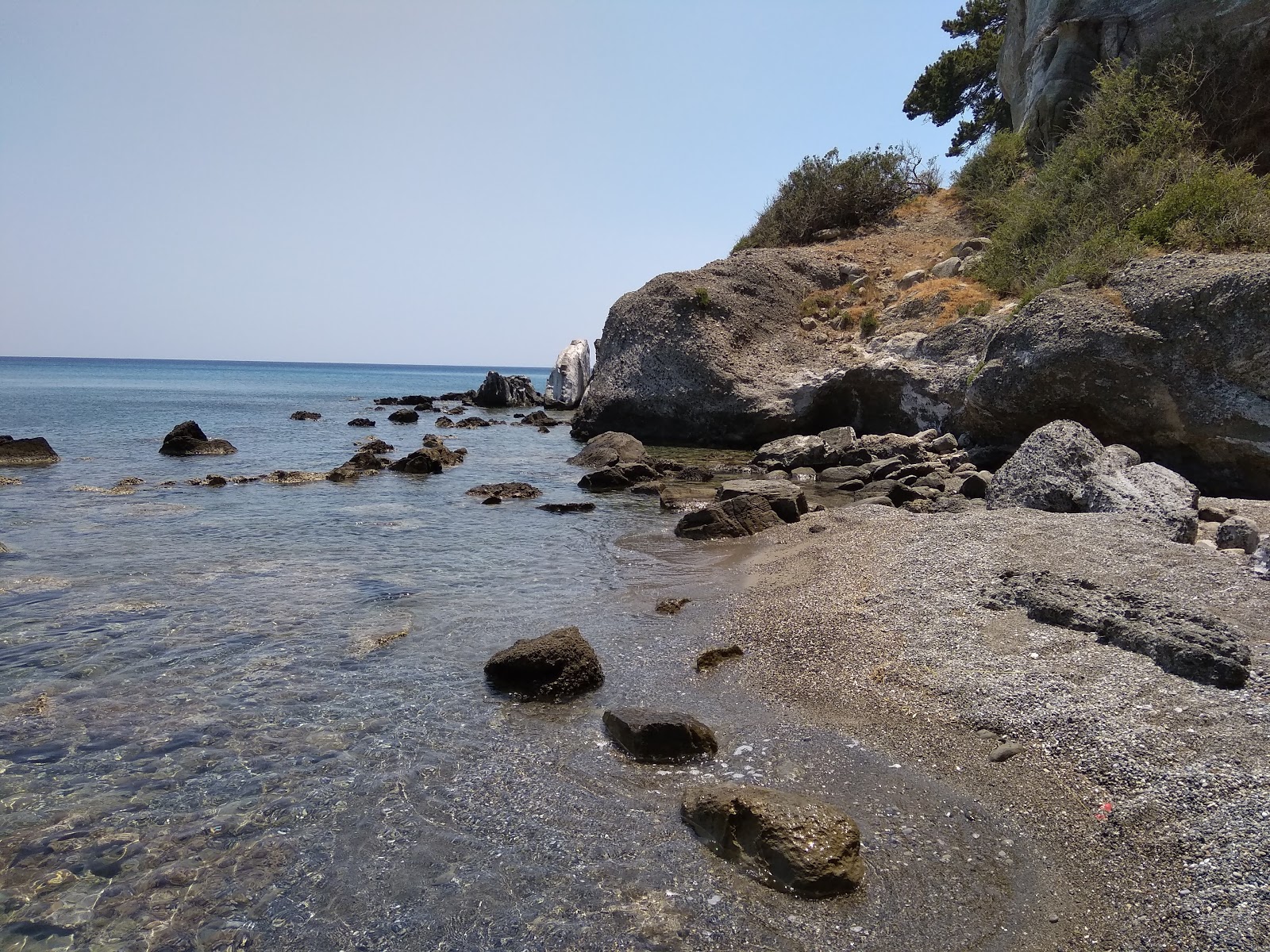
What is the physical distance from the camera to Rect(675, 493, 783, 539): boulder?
587 inches

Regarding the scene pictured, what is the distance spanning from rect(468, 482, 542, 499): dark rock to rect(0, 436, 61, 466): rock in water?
14829mm

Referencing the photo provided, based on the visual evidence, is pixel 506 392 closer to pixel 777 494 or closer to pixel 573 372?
pixel 573 372

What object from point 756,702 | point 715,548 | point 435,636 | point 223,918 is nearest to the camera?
point 223,918

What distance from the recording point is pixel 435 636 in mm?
9555

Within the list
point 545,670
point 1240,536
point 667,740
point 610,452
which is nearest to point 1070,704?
point 667,740

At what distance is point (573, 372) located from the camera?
54.5 metres

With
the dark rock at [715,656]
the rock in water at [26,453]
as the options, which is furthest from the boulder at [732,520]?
the rock in water at [26,453]

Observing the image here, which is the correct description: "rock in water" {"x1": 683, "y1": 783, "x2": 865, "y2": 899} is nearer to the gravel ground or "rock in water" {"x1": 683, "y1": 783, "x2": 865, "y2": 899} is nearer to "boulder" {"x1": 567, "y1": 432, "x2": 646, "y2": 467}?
the gravel ground

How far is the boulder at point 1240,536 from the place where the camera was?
10227 millimetres

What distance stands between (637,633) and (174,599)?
253 inches

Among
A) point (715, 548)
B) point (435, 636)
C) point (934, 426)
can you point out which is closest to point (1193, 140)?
point (934, 426)

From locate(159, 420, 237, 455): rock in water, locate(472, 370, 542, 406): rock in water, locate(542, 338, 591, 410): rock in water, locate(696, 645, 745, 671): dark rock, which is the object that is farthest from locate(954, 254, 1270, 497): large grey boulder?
locate(472, 370, 542, 406): rock in water

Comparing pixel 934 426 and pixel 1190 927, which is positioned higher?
pixel 934 426

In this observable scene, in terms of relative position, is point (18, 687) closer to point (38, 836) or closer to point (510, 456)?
point (38, 836)
